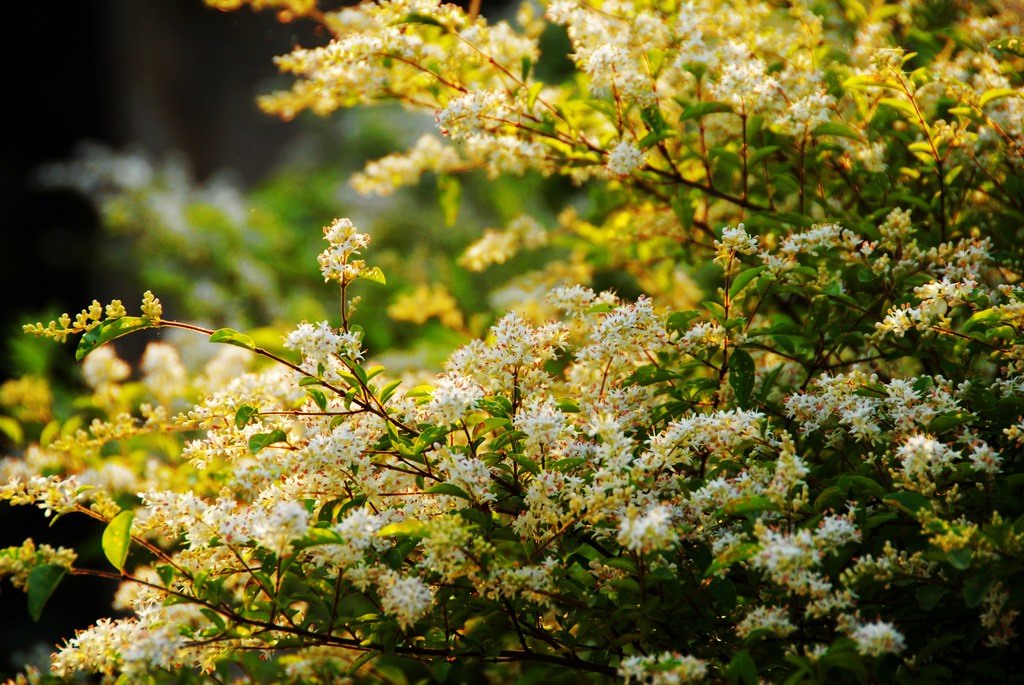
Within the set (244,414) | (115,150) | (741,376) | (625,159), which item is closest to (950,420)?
(741,376)

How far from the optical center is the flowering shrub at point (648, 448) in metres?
1.12

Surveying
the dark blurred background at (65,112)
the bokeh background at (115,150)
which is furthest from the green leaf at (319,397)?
the dark blurred background at (65,112)

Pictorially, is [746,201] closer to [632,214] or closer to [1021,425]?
[632,214]

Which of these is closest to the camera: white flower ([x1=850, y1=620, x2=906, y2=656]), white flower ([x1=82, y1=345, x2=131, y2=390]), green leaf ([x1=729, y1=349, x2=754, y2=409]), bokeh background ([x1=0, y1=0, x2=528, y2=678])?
white flower ([x1=850, y1=620, x2=906, y2=656])

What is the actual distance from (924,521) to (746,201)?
0.81 meters

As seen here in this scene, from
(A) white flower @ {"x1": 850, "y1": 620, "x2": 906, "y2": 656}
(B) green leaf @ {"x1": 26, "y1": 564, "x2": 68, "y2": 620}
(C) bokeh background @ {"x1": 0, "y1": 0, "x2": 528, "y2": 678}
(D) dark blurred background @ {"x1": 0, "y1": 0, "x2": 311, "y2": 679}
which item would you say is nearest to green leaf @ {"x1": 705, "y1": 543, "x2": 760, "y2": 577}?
(A) white flower @ {"x1": 850, "y1": 620, "x2": 906, "y2": 656}

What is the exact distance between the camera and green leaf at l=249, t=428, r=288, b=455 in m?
1.25

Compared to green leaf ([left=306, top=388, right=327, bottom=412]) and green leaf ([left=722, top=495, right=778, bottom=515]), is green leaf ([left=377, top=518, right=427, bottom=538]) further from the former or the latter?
green leaf ([left=722, top=495, right=778, bottom=515])

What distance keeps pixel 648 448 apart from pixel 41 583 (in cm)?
90

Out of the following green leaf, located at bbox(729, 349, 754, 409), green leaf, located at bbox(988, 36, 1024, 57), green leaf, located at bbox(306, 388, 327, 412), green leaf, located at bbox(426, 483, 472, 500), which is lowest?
green leaf, located at bbox(426, 483, 472, 500)

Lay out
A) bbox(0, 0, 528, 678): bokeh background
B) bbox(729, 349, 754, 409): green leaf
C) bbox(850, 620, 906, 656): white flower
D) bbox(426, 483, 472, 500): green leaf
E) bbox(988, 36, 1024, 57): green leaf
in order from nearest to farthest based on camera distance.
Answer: bbox(850, 620, 906, 656): white flower → bbox(426, 483, 472, 500): green leaf → bbox(729, 349, 754, 409): green leaf → bbox(988, 36, 1024, 57): green leaf → bbox(0, 0, 528, 678): bokeh background

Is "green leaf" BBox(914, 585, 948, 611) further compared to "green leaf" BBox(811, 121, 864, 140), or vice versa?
"green leaf" BBox(811, 121, 864, 140)

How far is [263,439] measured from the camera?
50.1 inches

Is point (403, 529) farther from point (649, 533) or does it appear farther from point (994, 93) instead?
point (994, 93)
